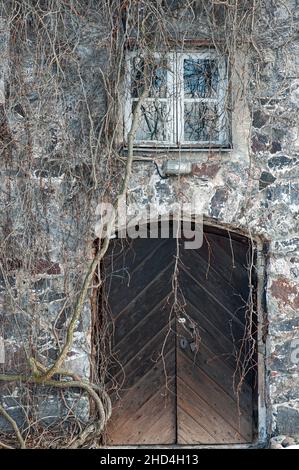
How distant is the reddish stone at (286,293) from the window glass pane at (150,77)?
173 cm

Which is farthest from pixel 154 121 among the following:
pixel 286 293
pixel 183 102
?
pixel 286 293

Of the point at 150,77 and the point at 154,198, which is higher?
the point at 150,77

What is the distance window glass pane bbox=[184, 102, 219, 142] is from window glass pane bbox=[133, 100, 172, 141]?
16cm

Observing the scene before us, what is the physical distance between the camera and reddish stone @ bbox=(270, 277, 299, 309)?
689cm

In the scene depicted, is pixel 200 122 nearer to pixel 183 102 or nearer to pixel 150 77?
pixel 183 102

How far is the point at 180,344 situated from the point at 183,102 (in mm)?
1913

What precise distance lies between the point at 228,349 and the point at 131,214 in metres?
1.34

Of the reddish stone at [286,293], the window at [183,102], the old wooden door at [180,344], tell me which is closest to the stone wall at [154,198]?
the reddish stone at [286,293]

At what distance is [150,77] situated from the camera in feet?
22.5

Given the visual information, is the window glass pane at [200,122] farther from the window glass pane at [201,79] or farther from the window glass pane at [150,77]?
the window glass pane at [150,77]

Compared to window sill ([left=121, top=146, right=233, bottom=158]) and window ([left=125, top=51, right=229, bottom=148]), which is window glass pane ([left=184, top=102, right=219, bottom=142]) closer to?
window ([left=125, top=51, right=229, bottom=148])

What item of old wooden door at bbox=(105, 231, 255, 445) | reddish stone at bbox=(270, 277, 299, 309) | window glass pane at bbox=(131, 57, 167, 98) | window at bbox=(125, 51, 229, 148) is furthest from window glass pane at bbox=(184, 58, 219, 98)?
reddish stone at bbox=(270, 277, 299, 309)
